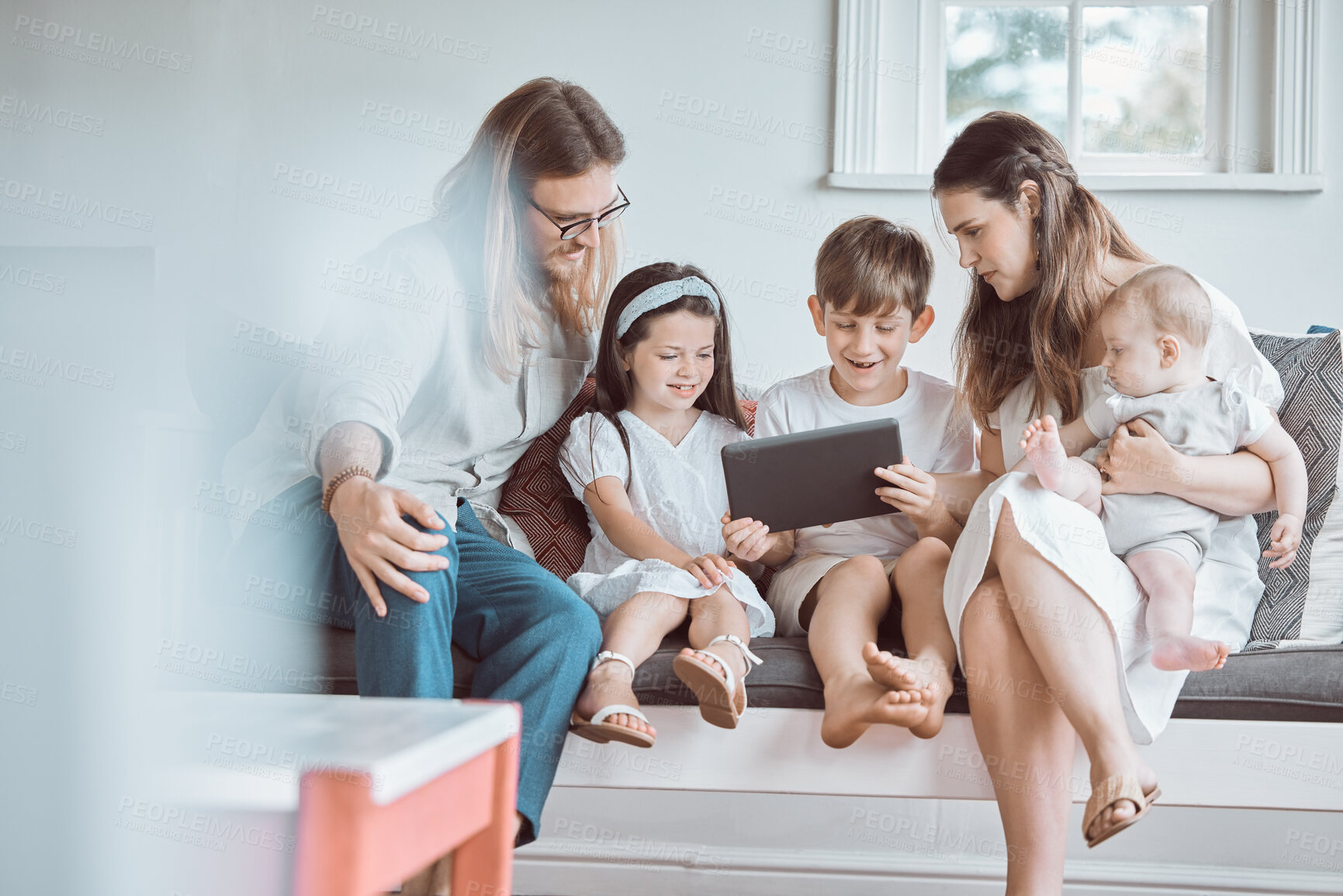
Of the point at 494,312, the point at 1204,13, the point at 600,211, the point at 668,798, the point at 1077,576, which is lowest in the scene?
the point at 668,798

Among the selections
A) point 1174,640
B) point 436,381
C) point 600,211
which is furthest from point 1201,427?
point 436,381

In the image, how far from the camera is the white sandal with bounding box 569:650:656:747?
1054mm

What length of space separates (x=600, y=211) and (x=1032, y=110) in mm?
971

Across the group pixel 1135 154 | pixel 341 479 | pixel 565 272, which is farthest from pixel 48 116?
pixel 1135 154

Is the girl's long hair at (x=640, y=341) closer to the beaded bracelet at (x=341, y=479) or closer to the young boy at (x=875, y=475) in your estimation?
the young boy at (x=875, y=475)

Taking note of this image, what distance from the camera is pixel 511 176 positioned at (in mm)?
1365

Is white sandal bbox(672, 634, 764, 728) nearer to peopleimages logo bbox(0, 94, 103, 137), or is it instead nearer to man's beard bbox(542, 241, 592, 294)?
man's beard bbox(542, 241, 592, 294)

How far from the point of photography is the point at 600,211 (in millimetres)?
1398

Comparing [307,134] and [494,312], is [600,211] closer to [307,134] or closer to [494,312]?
[494,312]

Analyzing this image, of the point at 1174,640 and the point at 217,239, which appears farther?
the point at 217,239

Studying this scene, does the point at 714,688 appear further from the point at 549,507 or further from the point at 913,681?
the point at 549,507

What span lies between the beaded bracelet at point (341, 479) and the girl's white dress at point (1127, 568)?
646 millimetres

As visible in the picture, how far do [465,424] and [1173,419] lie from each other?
2.86 ft

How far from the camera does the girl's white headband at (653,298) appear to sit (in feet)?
4.84
